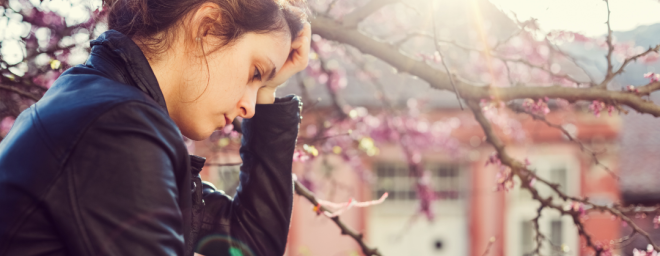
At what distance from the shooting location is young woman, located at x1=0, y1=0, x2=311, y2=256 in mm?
618

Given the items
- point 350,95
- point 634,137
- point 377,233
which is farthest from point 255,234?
point 634,137

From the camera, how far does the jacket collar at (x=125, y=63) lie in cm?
82

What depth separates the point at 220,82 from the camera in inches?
37.1

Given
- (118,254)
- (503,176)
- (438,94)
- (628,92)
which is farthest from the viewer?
(438,94)

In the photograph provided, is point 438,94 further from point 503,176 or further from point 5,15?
point 5,15

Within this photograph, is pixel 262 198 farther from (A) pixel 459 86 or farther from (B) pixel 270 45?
(A) pixel 459 86

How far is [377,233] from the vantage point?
9555 mm

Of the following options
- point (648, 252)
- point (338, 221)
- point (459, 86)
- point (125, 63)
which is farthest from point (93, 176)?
point (648, 252)

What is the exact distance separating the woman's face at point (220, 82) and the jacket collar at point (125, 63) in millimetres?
82

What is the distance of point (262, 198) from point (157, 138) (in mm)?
650

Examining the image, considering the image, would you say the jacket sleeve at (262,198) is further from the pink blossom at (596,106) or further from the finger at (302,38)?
the pink blossom at (596,106)

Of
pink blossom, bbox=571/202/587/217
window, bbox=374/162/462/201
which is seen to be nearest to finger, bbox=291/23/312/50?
pink blossom, bbox=571/202/587/217

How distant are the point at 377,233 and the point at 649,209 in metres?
8.10

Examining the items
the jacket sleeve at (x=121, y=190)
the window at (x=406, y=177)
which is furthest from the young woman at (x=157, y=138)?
the window at (x=406, y=177)
